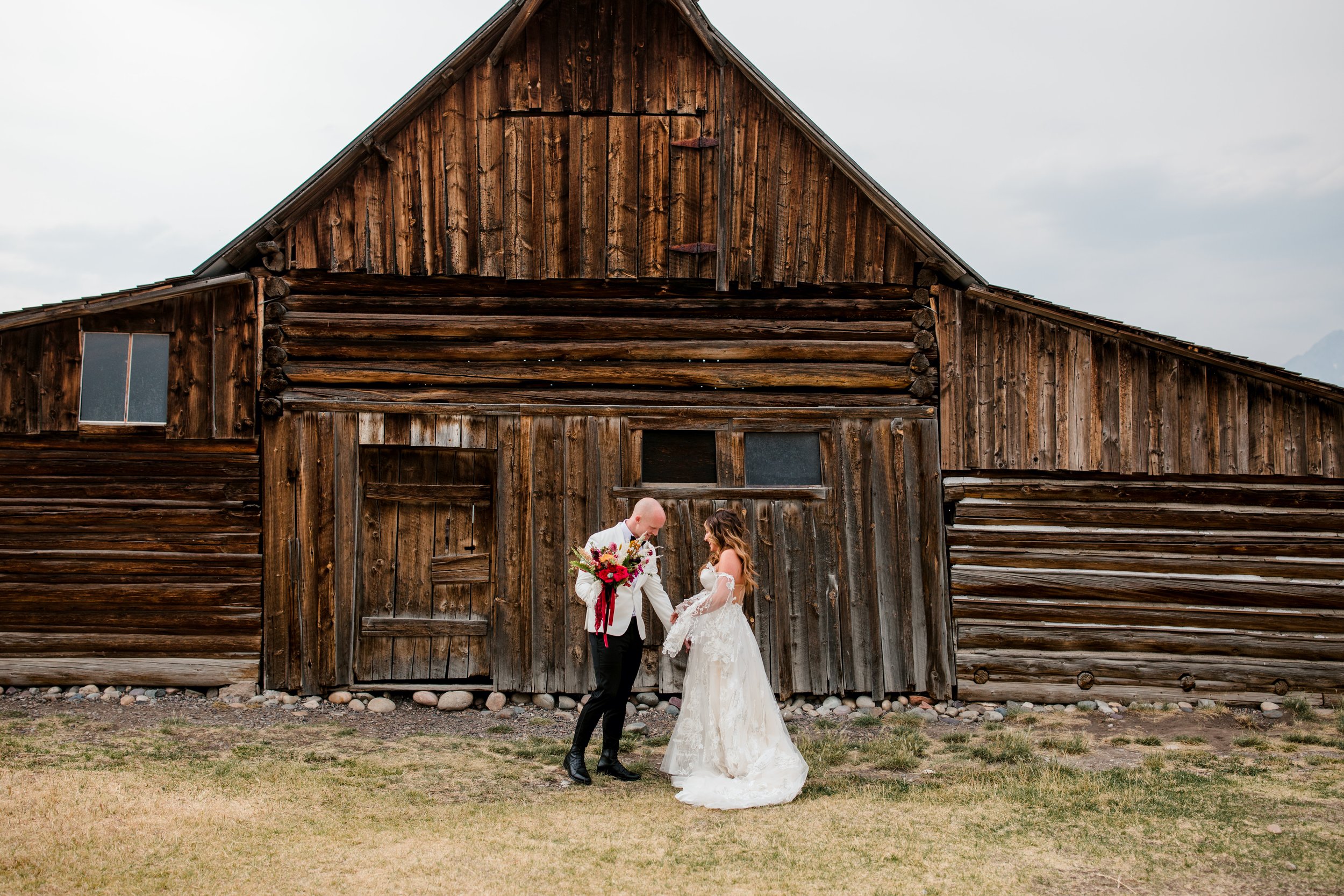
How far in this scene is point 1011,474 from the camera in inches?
354

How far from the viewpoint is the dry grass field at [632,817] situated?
456cm

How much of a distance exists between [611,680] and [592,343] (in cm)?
366

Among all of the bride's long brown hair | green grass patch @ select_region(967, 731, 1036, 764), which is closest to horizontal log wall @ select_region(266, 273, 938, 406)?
the bride's long brown hair

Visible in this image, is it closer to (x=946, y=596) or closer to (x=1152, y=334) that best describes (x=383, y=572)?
(x=946, y=596)

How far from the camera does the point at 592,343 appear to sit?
8.85 metres

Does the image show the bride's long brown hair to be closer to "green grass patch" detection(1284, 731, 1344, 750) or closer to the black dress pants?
the black dress pants

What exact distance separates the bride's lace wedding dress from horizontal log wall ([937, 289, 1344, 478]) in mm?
3479

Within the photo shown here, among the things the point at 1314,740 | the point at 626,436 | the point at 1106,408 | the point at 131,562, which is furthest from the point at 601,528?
the point at 1314,740

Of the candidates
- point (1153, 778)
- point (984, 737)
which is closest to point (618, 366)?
point (984, 737)

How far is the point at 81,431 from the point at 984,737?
8.22m

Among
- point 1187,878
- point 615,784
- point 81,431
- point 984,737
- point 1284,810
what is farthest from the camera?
point 81,431

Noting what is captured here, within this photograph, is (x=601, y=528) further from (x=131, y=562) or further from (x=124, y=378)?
(x=124, y=378)

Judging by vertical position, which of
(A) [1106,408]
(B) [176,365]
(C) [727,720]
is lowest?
(C) [727,720]

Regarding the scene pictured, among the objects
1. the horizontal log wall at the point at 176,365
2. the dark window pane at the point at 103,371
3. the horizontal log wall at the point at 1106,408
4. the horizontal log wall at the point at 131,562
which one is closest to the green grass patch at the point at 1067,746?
the horizontal log wall at the point at 1106,408
